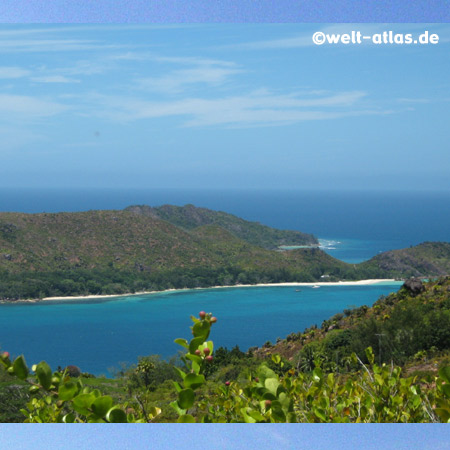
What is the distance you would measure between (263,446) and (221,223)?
21.5 metres

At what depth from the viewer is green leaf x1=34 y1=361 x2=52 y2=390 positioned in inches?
44.8

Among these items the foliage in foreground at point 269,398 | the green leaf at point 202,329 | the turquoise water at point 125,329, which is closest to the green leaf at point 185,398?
the foliage in foreground at point 269,398

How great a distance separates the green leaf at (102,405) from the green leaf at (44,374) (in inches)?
4.1

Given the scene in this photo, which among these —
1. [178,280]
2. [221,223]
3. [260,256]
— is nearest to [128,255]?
[178,280]

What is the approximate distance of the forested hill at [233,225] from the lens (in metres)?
21.2

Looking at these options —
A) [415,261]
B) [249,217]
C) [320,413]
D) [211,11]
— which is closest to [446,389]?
[320,413]

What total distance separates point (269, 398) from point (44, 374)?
1.74ft

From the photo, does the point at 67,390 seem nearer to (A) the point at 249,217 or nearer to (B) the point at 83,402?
(B) the point at 83,402

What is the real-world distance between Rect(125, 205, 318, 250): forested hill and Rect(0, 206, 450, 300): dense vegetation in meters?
0.13

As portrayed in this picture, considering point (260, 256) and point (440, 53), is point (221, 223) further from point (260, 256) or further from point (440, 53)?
point (440, 53)

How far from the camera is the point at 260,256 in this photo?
18.6 meters

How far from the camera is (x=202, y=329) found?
1166 millimetres

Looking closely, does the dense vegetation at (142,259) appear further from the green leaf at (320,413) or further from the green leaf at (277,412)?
the green leaf at (277,412)

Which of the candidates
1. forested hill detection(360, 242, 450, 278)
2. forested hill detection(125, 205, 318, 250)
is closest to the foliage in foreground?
forested hill detection(360, 242, 450, 278)
